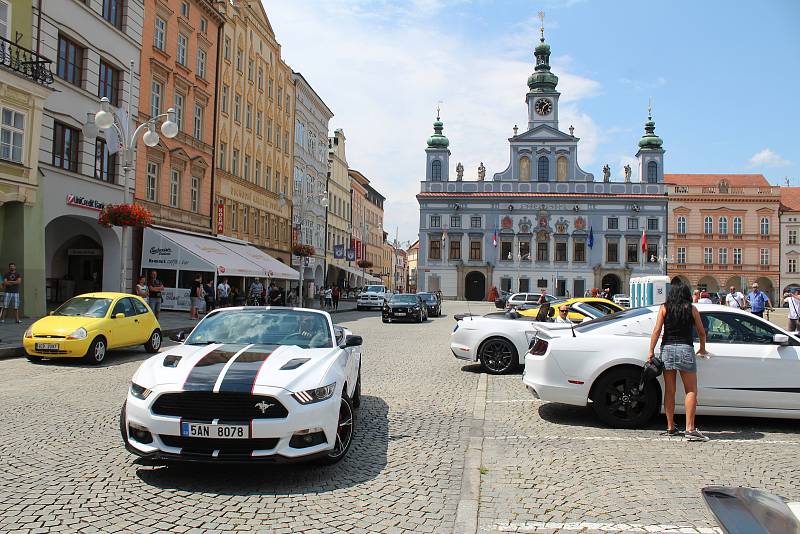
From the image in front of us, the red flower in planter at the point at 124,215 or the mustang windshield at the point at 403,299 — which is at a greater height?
the red flower in planter at the point at 124,215

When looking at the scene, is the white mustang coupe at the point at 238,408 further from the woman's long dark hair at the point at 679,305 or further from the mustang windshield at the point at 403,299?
the mustang windshield at the point at 403,299

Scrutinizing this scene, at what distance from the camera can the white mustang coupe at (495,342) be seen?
12.2 metres

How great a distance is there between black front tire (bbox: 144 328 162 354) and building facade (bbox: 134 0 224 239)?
47.1 feet

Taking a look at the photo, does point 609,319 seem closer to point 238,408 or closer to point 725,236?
point 238,408

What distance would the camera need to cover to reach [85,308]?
13375 millimetres

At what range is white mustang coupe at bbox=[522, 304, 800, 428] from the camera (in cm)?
727

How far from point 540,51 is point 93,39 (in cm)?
6329

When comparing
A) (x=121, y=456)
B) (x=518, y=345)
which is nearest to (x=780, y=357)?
(x=518, y=345)

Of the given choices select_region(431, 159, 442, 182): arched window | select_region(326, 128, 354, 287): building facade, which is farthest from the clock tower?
select_region(326, 128, 354, 287): building facade

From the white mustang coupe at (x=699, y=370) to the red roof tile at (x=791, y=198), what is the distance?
8328cm

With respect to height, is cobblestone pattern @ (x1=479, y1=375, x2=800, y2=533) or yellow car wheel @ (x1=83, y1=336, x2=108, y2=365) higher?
yellow car wheel @ (x1=83, y1=336, x2=108, y2=365)

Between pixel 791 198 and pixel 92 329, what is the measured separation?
88.8 metres

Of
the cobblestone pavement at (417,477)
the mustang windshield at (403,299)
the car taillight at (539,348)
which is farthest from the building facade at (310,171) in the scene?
the cobblestone pavement at (417,477)

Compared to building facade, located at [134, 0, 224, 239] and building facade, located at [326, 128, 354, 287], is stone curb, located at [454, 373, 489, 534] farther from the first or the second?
building facade, located at [326, 128, 354, 287]
